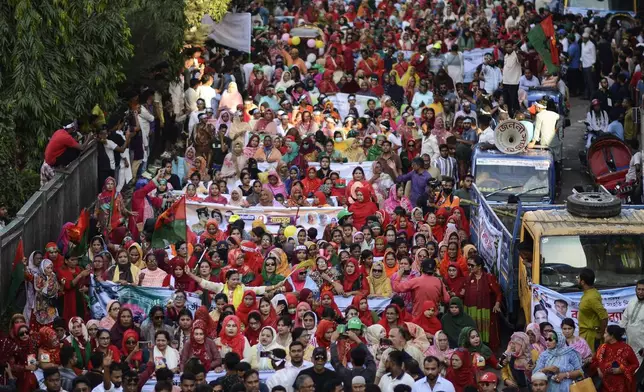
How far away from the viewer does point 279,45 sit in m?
37.0

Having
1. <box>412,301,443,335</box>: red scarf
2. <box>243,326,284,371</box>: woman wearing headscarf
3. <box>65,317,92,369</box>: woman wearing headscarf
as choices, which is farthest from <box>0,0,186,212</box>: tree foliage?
<box>412,301,443,335</box>: red scarf

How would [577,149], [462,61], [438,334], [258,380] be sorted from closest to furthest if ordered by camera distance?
[258,380], [438,334], [577,149], [462,61]

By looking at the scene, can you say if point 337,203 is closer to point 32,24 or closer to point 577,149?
point 32,24

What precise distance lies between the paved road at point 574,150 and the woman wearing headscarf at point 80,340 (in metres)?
12.2

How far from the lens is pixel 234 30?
1451 inches

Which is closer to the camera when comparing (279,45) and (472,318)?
(472,318)

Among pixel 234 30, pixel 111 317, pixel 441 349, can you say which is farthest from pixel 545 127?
pixel 234 30

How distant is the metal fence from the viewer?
21.6 meters

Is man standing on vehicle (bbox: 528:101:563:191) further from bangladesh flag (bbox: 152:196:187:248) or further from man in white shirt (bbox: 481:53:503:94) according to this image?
bangladesh flag (bbox: 152:196:187:248)

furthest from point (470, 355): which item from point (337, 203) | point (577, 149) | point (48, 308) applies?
point (577, 149)

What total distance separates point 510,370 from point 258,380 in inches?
128

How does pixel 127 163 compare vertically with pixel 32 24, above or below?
below

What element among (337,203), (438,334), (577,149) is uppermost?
(438,334)

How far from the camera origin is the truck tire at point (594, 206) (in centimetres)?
2080
